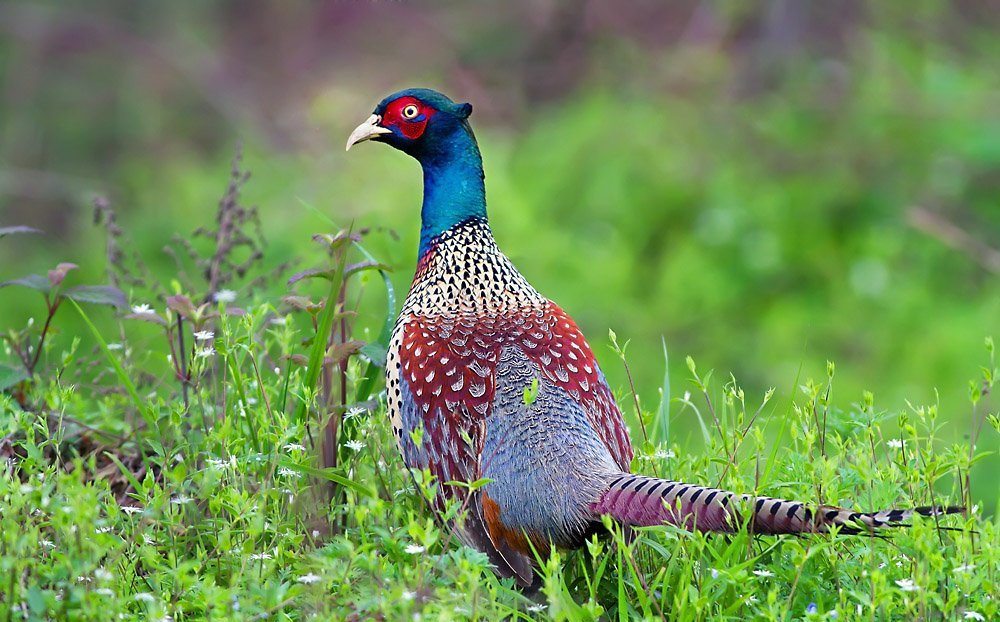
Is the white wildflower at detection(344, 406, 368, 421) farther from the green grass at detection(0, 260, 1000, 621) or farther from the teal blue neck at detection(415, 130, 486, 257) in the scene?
the teal blue neck at detection(415, 130, 486, 257)

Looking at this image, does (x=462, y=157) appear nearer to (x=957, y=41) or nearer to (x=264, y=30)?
(x=957, y=41)

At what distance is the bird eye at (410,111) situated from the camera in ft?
14.3

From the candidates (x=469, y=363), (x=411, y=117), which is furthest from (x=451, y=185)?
(x=469, y=363)

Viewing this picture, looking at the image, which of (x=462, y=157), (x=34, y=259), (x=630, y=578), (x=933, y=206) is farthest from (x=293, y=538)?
(x=34, y=259)

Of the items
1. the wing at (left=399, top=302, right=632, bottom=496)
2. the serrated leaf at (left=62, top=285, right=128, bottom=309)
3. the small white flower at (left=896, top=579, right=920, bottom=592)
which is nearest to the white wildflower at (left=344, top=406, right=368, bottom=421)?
the wing at (left=399, top=302, right=632, bottom=496)

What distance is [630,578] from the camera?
3426 mm

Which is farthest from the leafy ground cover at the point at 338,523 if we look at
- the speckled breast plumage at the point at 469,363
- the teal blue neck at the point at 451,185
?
the teal blue neck at the point at 451,185

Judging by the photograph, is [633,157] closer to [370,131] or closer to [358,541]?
[370,131]

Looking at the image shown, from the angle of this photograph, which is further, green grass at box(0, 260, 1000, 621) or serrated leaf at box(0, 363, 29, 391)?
serrated leaf at box(0, 363, 29, 391)

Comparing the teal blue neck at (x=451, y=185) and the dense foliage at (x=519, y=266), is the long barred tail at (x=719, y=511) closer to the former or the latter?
the dense foliage at (x=519, y=266)

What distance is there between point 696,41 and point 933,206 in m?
3.40

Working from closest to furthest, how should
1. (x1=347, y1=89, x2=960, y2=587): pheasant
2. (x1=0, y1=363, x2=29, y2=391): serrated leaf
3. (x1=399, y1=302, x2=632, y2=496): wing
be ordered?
(x1=347, y1=89, x2=960, y2=587): pheasant
(x1=399, y1=302, x2=632, y2=496): wing
(x1=0, y1=363, x2=29, y2=391): serrated leaf

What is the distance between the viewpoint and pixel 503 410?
3.62m

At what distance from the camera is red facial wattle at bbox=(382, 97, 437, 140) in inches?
172
